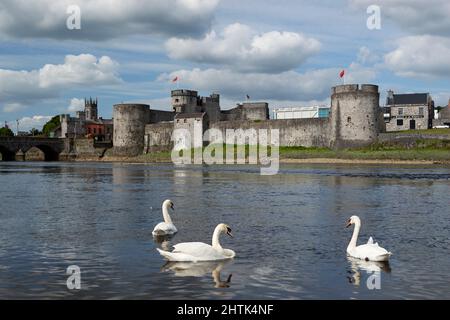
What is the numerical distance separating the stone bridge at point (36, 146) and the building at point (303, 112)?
33349 mm

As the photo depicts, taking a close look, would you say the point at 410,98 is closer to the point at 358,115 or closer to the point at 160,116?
the point at 358,115

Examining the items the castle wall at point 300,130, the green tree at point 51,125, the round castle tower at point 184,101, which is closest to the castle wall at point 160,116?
the round castle tower at point 184,101

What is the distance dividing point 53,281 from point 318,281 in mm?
3742

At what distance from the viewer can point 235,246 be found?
11.3 m

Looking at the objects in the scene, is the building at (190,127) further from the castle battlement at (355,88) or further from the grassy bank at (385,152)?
the castle battlement at (355,88)

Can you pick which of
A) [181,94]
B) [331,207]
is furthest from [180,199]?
[181,94]

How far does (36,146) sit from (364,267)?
87.1 m

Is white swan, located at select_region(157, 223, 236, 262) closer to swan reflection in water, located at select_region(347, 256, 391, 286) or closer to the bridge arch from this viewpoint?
swan reflection in water, located at select_region(347, 256, 391, 286)

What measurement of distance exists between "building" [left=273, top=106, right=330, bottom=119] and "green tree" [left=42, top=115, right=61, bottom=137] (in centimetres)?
6299

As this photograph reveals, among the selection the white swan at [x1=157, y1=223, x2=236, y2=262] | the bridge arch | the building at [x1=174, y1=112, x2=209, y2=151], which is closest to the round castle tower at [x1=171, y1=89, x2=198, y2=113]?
the building at [x1=174, y1=112, x2=209, y2=151]

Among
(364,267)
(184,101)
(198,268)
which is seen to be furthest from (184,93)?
(364,267)

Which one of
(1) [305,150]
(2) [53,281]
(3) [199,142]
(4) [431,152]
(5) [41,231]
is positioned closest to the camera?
(2) [53,281]

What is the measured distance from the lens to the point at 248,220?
1516cm
